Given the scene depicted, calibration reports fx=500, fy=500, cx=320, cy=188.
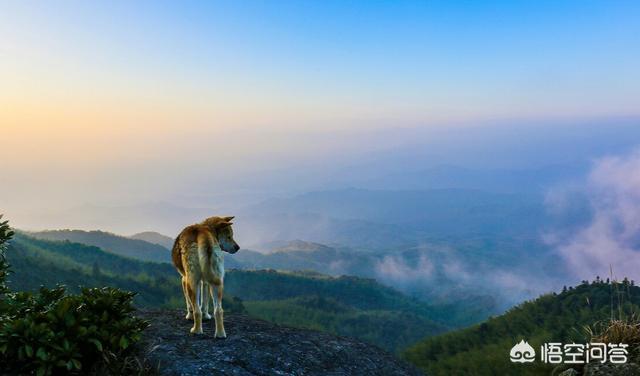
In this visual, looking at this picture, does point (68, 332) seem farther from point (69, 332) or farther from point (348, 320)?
point (348, 320)

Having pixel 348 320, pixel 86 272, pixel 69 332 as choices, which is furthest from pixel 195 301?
pixel 348 320

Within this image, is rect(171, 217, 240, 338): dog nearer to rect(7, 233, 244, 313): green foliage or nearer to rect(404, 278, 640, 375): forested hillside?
rect(404, 278, 640, 375): forested hillside

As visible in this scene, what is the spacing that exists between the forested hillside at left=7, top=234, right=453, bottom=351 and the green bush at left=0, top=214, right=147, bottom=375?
194 feet

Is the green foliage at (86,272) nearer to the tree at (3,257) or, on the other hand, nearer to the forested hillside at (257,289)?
the forested hillside at (257,289)

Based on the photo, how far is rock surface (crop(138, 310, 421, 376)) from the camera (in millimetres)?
9695

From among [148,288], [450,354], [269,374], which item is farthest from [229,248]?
[148,288]

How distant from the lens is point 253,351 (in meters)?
10.6

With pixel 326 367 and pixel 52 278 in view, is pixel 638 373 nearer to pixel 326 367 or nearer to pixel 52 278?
pixel 326 367

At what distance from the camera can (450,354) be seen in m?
48.1

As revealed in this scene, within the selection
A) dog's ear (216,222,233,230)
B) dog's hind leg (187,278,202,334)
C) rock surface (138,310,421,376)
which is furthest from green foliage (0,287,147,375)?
dog's ear (216,222,233,230)

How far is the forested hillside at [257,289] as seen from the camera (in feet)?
278

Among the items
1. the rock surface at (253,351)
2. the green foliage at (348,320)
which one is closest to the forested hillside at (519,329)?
the rock surface at (253,351)

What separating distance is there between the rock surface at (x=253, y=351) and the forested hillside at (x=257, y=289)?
58728mm

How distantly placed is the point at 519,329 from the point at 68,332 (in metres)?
51.0
